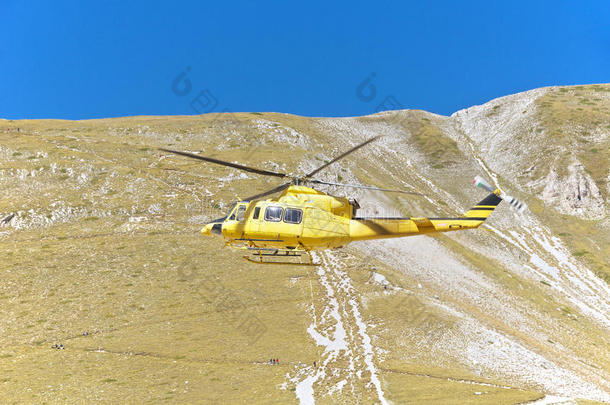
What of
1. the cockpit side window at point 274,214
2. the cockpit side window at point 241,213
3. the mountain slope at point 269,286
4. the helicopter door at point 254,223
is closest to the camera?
the cockpit side window at point 274,214

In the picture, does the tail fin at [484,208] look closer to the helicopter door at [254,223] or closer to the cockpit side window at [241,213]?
the helicopter door at [254,223]

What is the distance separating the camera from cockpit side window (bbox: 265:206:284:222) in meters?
19.9

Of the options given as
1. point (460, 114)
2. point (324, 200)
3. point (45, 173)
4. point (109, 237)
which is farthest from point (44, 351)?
point (460, 114)

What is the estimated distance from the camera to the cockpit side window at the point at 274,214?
19.9 meters

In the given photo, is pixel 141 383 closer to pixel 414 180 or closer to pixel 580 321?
pixel 580 321

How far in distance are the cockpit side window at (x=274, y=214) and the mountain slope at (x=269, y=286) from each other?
1250cm

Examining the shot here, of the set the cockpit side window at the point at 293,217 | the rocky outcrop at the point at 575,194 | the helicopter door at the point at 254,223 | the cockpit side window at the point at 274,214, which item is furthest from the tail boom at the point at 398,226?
the rocky outcrop at the point at 575,194

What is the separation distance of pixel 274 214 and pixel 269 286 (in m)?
21.4

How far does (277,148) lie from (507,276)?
49.2 m

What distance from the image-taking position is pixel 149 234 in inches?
1810

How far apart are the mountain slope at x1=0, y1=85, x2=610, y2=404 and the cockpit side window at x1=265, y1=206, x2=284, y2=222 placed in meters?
12.5

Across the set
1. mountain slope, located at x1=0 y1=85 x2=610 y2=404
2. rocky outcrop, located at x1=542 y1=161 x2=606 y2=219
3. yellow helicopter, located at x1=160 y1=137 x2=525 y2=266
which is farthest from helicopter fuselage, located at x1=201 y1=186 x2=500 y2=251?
rocky outcrop, located at x1=542 y1=161 x2=606 y2=219

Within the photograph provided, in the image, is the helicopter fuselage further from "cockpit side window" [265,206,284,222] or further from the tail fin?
the tail fin

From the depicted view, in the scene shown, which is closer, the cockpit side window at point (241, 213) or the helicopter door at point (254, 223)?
the helicopter door at point (254, 223)
